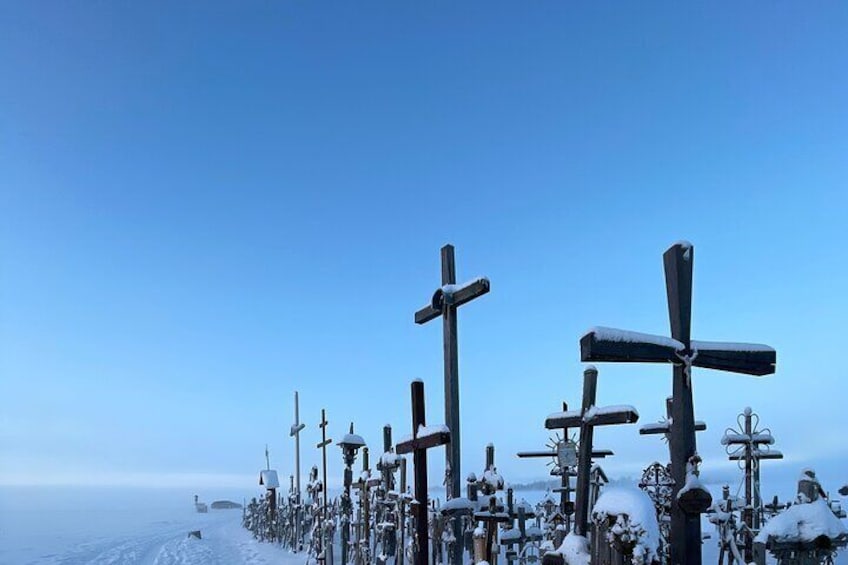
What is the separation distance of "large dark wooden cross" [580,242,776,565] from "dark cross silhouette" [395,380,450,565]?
2.70 m

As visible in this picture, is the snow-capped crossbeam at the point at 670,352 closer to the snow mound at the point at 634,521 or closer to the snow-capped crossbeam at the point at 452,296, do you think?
the snow mound at the point at 634,521

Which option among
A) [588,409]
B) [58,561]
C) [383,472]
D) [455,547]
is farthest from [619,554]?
[58,561]

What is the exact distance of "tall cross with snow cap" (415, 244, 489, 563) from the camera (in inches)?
361

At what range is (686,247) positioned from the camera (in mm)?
6051

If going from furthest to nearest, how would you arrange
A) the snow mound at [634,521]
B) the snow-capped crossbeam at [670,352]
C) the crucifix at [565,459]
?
the crucifix at [565,459] < the snow-capped crossbeam at [670,352] < the snow mound at [634,521]

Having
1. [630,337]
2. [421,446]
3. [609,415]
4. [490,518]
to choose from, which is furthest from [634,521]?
[421,446]

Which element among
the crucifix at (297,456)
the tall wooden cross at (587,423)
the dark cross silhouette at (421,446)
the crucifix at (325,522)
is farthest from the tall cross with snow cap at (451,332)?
the crucifix at (297,456)

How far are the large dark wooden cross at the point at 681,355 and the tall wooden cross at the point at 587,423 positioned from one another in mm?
1298

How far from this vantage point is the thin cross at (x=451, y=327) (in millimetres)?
9180

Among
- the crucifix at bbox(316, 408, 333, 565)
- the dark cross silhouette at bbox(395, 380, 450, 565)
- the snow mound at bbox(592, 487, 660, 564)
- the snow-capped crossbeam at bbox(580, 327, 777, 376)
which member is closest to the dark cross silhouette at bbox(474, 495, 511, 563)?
the dark cross silhouette at bbox(395, 380, 450, 565)

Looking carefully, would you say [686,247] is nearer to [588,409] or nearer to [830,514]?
[588,409]

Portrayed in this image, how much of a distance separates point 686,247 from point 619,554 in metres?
2.75

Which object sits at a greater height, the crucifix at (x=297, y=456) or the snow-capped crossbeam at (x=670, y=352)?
the snow-capped crossbeam at (x=670, y=352)

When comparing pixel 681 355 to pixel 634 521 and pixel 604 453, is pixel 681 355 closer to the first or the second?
pixel 634 521
